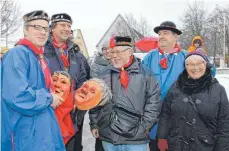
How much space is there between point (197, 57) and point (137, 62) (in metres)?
0.71

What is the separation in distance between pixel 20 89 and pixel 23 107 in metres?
0.16

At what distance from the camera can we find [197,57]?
3.63 metres

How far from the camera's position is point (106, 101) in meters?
3.61

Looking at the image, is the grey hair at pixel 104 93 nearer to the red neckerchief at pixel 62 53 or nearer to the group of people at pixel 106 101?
the group of people at pixel 106 101

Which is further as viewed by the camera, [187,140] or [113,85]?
[113,85]

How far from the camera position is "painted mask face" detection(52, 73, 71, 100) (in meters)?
3.41

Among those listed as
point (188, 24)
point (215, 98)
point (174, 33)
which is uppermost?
point (188, 24)

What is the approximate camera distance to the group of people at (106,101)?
3010mm

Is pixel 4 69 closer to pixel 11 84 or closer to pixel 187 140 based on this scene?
pixel 11 84

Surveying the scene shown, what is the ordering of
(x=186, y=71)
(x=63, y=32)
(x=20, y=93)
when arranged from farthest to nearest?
(x=63, y=32) < (x=186, y=71) < (x=20, y=93)

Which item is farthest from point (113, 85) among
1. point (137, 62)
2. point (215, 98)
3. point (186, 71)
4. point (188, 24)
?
point (188, 24)

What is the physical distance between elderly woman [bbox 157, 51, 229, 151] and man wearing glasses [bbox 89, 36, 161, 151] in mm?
266

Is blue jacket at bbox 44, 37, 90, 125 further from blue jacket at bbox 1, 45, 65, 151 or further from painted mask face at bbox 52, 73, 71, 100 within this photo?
blue jacket at bbox 1, 45, 65, 151

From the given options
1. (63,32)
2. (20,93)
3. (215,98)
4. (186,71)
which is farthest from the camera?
(63,32)
